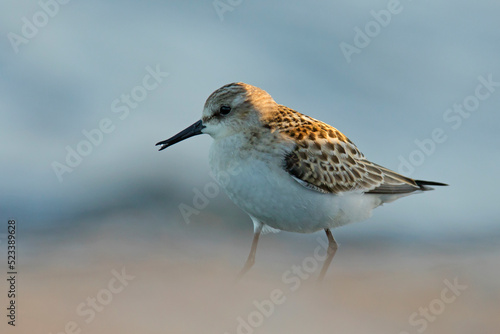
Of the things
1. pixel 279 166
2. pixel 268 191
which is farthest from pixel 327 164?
pixel 268 191

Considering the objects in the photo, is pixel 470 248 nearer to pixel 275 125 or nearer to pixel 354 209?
pixel 354 209

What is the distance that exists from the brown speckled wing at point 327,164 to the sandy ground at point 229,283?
0.96m

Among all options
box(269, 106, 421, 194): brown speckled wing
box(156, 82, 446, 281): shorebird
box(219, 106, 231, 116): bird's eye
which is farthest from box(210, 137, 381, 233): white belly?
box(219, 106, 231, 116): bird's eye

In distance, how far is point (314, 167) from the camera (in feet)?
23.4

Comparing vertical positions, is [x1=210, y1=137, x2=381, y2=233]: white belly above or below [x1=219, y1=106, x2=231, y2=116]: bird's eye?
below

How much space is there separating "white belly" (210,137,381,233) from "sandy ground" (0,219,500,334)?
61cm

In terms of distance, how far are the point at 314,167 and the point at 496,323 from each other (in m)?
2.40

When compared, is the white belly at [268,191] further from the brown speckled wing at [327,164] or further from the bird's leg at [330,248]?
the bird's leg at [330,248]

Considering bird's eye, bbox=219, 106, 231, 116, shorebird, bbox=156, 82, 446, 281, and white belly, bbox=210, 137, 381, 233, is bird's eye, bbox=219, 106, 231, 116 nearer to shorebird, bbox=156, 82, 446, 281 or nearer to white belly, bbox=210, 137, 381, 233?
shorebird, bbox=156, 82, 446, 281

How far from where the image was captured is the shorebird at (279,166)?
6797 millimetres

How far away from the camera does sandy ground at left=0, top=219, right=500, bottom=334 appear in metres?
5.84

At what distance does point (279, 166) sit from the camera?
6.84 meters

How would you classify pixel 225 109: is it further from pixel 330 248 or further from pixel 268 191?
pixel 330 248

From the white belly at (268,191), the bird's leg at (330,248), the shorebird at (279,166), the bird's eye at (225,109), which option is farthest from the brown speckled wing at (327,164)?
the bird's leg at (330,248)
